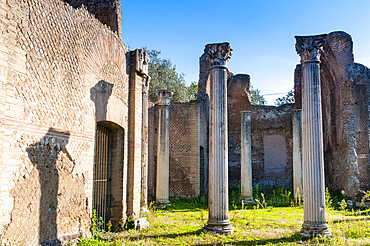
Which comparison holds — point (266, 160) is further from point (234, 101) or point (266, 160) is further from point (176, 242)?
point (176, 242)

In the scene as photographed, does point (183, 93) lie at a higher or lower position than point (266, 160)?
higher

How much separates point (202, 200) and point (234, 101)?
7.33m

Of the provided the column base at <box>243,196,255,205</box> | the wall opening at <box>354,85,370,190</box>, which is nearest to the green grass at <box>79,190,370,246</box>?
the column base at <box>243,196,255,205</box>

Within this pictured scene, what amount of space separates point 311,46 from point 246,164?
648 cm

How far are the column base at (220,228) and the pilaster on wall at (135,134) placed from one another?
1.80 meters

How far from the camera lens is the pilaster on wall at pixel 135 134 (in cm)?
777

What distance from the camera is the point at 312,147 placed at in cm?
714

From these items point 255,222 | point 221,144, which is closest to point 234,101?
point 255,222

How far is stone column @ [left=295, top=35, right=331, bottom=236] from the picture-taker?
697cm

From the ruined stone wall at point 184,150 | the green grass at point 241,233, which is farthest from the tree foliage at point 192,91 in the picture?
the green grass at point 241,233

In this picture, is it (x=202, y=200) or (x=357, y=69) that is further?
(x=357, y=69)

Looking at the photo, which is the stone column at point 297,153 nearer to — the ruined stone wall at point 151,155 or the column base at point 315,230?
the ruined stone wall at point 151,155

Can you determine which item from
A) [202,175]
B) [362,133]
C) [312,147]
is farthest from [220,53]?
[362,133]

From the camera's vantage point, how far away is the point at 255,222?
9000mm
